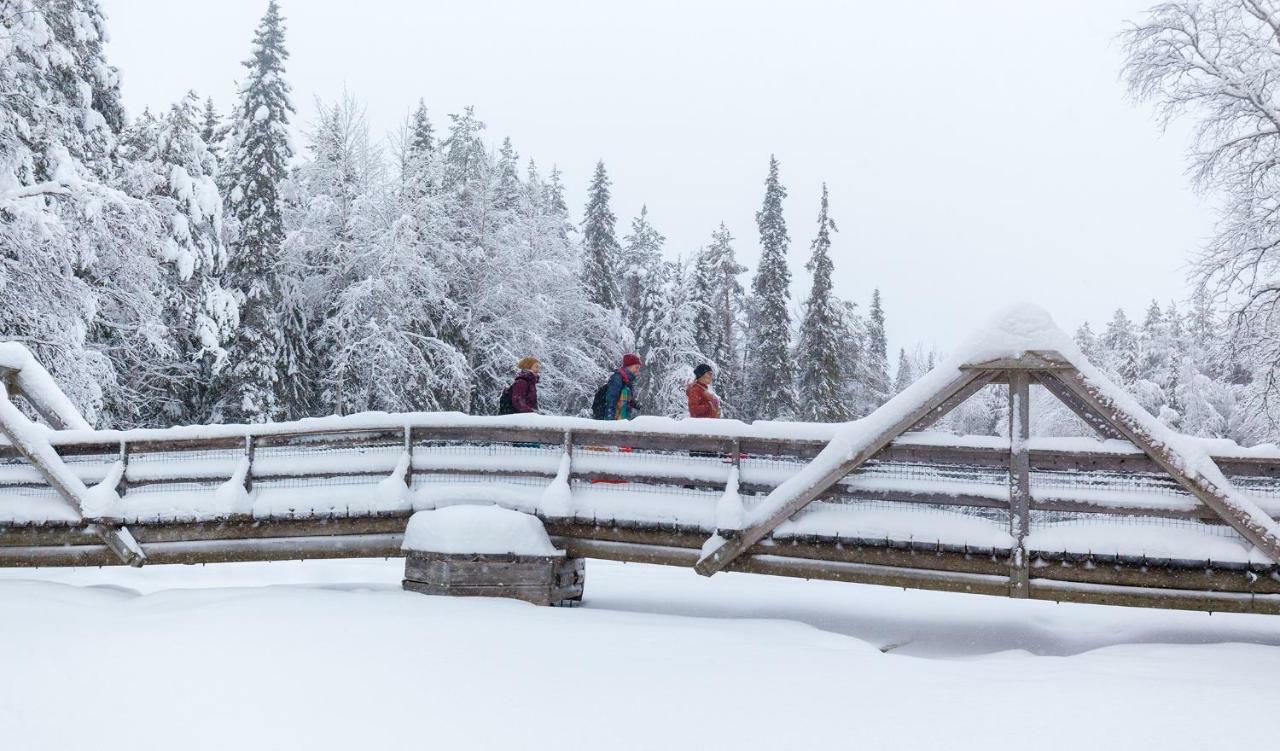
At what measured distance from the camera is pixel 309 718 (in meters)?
4.51

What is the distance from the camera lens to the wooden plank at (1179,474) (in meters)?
6.29

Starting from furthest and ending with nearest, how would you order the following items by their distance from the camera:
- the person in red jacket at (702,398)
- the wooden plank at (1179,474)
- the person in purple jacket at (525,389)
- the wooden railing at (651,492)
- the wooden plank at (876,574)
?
the person in purple jacket at (525,389), the person in red jacket at (702,398), the wooden plank at (876,574), the wooden railing at (651,492), the wooden plank at (1179,474)

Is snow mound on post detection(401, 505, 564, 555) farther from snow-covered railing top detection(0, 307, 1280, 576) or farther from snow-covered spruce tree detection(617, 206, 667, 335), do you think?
snow-covered spruce tree detection(617, 206, 667, 335)

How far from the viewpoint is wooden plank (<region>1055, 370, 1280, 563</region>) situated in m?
6.29

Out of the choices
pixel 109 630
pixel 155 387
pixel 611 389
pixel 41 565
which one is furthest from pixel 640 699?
pixel 155 387

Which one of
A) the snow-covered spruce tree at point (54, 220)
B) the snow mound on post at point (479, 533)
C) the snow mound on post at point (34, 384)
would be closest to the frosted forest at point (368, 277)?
the snow-covered spruce tree at point (54, 220)

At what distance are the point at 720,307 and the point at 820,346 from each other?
9.51 m

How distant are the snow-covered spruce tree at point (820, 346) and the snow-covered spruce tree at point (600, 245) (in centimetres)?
872

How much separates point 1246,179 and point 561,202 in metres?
36.0

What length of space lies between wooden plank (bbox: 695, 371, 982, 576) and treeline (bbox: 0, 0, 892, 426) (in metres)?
11.8

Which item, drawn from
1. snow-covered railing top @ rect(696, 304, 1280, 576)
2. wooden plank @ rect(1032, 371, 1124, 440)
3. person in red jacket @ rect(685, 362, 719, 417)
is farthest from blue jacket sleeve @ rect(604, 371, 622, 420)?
wooden plank @ rect(1032, 371, 1124, 440)

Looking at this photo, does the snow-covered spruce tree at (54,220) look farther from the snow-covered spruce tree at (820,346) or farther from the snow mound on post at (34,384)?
the snow-covered spruce tree at (820,346)

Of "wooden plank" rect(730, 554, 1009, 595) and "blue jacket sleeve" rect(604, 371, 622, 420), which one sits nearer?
"wooden plank" rect(730, 554, 1009, 595)

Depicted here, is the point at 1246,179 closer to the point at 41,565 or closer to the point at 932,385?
the point at 932,385
